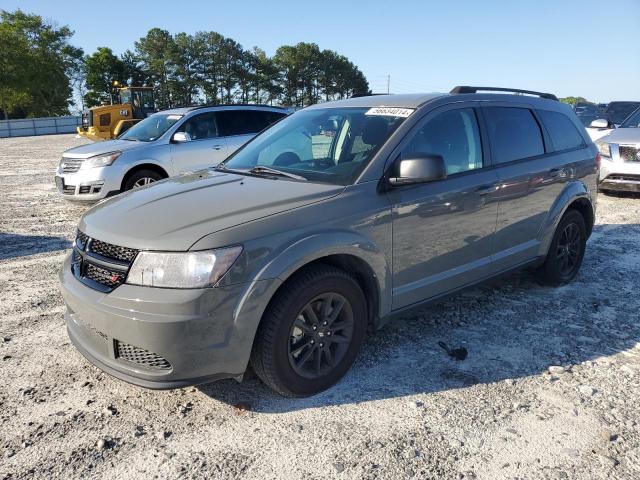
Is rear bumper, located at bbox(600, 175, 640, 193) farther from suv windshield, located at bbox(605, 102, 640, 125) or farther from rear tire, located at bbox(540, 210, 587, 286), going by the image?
rear tire, located at bbox(540, 210, 587, 286)

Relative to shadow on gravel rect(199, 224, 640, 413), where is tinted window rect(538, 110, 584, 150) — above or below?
above

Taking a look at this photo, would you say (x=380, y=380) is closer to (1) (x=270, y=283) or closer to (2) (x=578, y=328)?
(1) (x=270, y=283)

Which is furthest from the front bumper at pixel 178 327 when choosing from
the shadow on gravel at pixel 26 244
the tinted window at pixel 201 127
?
the tinted window at pixel 201 127

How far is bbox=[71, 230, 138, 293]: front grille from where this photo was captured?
9.05ft

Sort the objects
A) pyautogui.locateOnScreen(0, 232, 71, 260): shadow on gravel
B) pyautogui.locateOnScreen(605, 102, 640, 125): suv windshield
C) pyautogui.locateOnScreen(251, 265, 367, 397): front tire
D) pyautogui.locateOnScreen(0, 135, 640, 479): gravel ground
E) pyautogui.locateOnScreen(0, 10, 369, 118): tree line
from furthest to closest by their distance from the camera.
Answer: pyautogui.locateOnScreen(0, 10, 369, 118): tree line → pyautogui.locateOnScreen(605, 102, 640, 125): suv windshield → pyautogui.locateOnScreen(0, 232, 71, 260): shadow on gravel → pyautogui.locateOnScreen(251, 265, 367, 397): front tire → pyautogui.locateOnScreen(0, 135, 640, 479): gravel ground

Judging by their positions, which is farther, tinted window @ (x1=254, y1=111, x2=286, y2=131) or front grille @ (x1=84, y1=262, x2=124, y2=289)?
tinted window @ (x1=254, y1=111, x2=286, y2=131)

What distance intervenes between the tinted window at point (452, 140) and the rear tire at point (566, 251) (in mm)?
1448

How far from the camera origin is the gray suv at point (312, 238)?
266 centimetres

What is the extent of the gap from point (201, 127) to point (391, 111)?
19.9 feet

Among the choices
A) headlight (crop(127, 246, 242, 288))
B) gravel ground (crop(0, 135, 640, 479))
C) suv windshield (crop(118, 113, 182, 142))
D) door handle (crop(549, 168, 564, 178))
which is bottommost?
gravel ground (crop(0, 135, 640, 479))

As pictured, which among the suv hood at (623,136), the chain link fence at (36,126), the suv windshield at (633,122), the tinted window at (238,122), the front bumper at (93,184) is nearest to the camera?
the front bumper at (93,184)

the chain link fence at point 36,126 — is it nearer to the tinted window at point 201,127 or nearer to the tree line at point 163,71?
the tree line at point 163,71

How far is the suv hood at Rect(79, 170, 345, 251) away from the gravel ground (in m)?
1.03

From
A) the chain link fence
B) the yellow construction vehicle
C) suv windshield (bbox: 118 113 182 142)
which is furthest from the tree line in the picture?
suv windshield (bbox: 118 113 182 142)
